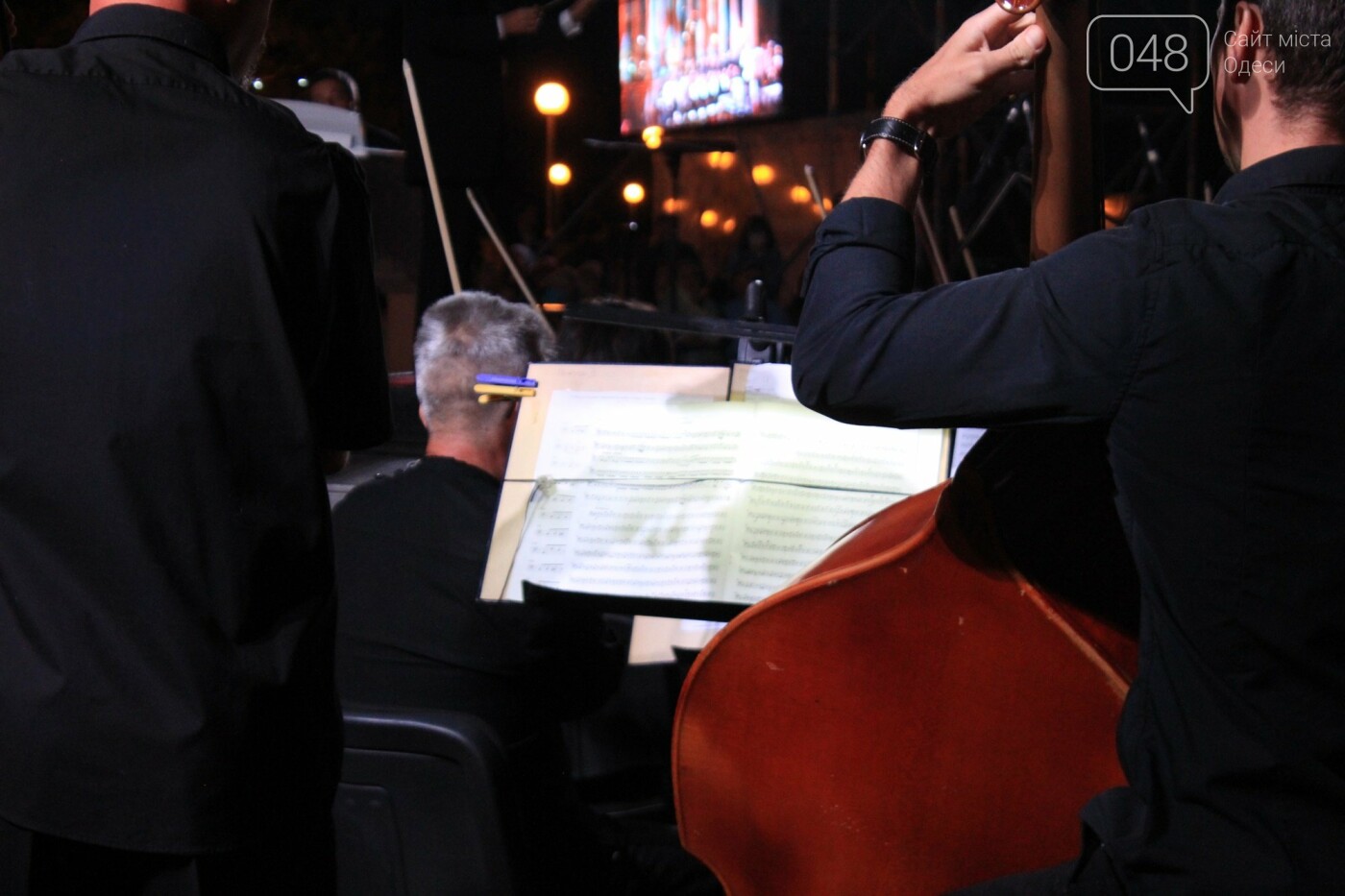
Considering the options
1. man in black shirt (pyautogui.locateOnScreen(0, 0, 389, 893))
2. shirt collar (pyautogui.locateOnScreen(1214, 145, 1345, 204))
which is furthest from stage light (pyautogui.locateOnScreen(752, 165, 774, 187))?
shirt collar (pyautogui.locateOnScreen(1214, 145, 1345, 204))

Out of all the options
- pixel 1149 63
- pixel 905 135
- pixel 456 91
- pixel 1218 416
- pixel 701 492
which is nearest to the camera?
pixel 1218 416

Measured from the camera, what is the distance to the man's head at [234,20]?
47.8 inches

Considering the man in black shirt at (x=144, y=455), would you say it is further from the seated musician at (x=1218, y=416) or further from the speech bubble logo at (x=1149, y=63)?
the speech bubble logo at (x=1149, y=63)

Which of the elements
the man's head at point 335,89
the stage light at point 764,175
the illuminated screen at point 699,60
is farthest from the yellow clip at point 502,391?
the stage light at point 764,175

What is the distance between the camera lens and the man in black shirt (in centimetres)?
112

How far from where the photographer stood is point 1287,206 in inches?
37.3

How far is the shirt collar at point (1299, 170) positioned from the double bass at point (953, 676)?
20cm

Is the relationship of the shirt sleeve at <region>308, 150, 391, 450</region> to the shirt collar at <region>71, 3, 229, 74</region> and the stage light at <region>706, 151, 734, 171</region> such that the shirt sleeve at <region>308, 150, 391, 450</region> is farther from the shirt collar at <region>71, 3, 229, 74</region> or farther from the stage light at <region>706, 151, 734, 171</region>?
the stage light at <region>706, 151, 734, 171</region>

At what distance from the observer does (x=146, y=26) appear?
1184mm

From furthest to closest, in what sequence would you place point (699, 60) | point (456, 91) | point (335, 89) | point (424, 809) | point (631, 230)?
point (631, 230), point (699, 60), point (335, 89), point (456, 91), point (424, 809)

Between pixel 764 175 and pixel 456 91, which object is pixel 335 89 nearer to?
A: pixel 456 91

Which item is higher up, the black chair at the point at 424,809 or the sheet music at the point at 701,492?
the sheet music at the point at 701,492

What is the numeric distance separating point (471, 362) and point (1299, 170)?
1.67 metres

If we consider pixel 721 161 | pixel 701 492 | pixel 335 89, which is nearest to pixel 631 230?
pixel 721 161
